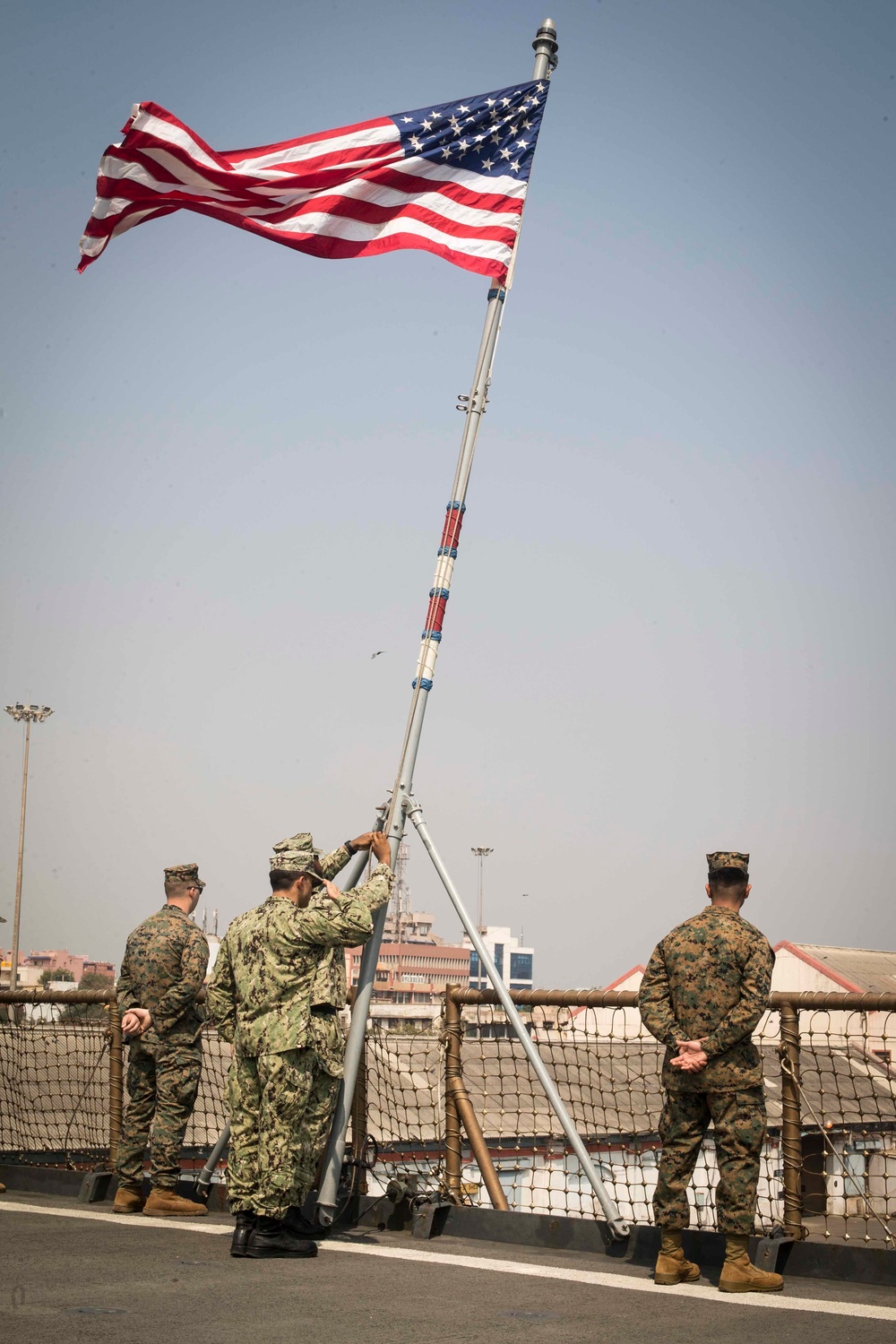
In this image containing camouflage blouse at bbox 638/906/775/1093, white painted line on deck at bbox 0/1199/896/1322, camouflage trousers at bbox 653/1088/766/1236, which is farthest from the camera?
camouflage blouse at bbox 638/906/775/1093

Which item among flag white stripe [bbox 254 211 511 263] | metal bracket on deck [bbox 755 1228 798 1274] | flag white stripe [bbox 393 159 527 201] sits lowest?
metal bracket on deck [bbox 755 1228 798 1274]

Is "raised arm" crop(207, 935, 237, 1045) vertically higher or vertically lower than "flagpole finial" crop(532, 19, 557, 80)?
lower

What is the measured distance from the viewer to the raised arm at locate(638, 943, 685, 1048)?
533cm

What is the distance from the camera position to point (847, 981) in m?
55.7

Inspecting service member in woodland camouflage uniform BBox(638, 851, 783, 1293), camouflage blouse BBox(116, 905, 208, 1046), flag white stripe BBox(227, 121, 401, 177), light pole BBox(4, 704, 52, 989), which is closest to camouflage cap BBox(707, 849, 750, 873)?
service member in woodland camouflage uniform BBox(638, 851, 783, 1293)

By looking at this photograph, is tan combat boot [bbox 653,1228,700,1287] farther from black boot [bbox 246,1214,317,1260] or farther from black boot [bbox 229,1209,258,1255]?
black boot [bbox 229,1209,258,1255]

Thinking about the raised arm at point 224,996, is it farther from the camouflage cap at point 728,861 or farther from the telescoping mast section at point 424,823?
the camouflage cap at point 728,861

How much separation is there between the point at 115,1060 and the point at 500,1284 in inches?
148

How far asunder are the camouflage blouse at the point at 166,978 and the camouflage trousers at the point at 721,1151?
2.86 meters

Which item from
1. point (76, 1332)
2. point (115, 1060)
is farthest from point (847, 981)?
point (76, 1332)

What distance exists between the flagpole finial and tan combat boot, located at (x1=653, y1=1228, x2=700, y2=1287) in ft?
20.7

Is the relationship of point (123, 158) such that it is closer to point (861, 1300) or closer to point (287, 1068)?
point (287, 1068)

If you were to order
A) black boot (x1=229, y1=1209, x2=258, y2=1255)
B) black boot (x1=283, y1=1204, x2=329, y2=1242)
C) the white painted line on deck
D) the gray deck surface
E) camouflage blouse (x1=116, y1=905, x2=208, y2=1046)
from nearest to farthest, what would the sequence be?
1. the gray deck surface
2. the white painted line on deck
3. black boot (x1=229, y1=1209, x2=258, y2=1255)
4. black boot (x1=283, y1=1204, x2=329, y2=1242)
5. camouflage blouse (x1=116, y1=905, x2=208, y2=1046)

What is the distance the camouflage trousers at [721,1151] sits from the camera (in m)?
5.11
